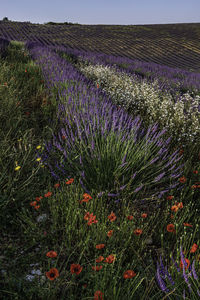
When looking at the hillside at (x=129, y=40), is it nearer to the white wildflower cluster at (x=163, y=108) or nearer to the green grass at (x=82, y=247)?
the white wildflower cluster at (x=163, y=108)

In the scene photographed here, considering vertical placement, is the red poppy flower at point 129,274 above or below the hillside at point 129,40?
below

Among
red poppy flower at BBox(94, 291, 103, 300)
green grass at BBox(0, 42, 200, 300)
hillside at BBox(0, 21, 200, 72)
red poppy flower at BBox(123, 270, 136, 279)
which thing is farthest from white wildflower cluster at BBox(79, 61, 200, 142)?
hillside at BBox(0, 21, 200, 72)

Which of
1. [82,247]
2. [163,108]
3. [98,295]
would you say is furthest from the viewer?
[163,108]

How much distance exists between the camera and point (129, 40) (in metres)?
18.2

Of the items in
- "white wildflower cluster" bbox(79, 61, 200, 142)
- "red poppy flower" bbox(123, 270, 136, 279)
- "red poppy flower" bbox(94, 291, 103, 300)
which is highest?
"white wildflower cluster" bbox(79, 61, 200, 142)

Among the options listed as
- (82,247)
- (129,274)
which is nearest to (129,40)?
(82,247)

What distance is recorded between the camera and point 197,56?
50.9 feet

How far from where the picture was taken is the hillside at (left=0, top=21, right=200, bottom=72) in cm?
1495

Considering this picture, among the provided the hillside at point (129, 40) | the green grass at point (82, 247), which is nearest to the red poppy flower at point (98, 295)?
the green grass at point (82, 247)

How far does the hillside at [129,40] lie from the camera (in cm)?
1495

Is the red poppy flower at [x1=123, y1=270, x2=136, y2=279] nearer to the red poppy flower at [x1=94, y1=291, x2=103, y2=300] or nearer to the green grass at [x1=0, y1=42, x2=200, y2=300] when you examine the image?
the green grass at [x1=0, y1=42, x2=200, y2=300]

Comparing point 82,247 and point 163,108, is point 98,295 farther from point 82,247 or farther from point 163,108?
point 163,108

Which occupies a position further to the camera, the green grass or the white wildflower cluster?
the white wildflower cluster

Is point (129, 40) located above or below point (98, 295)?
above
